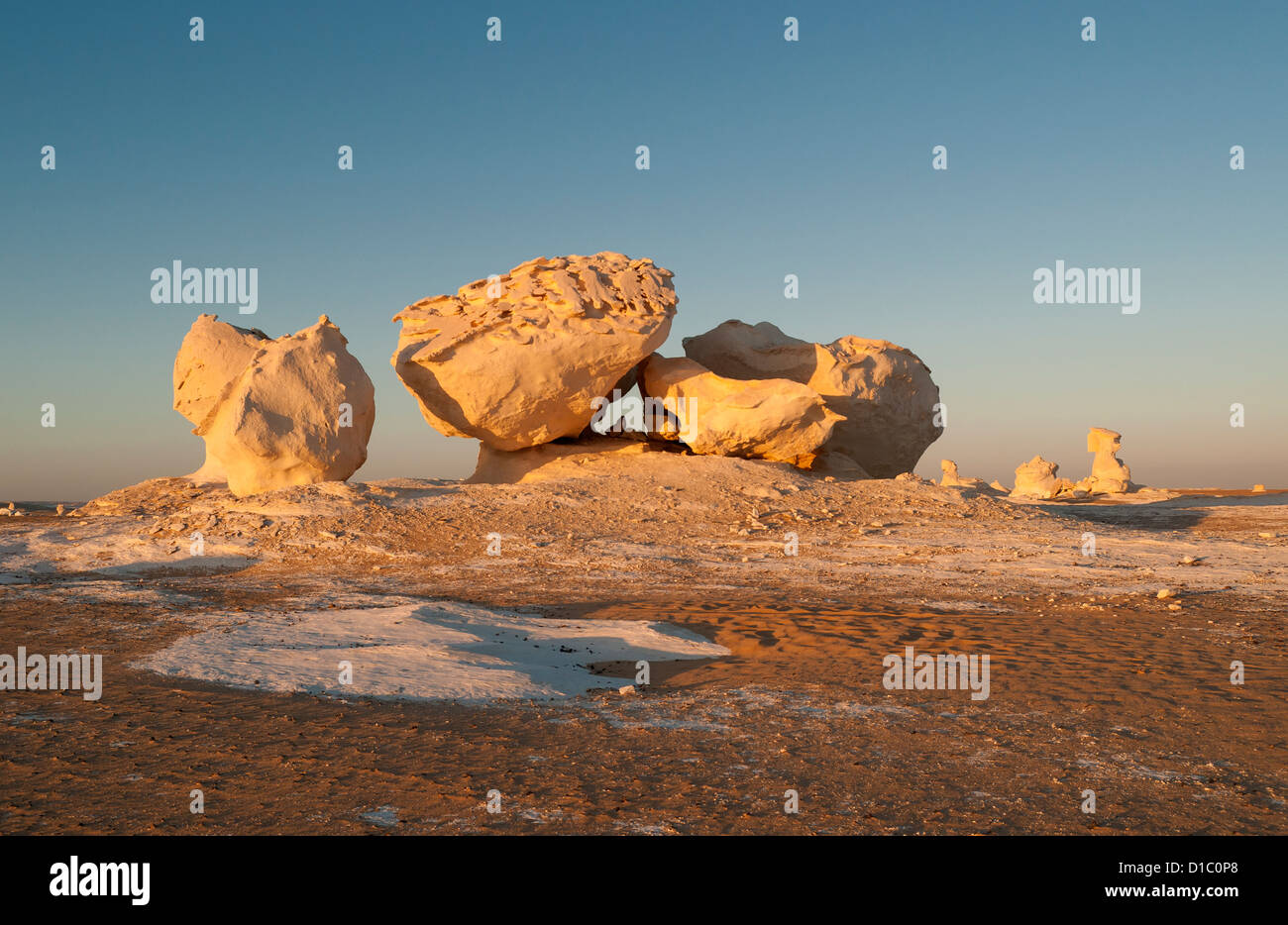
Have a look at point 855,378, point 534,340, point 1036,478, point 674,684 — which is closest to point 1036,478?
point 1036,478

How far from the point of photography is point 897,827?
3.56m

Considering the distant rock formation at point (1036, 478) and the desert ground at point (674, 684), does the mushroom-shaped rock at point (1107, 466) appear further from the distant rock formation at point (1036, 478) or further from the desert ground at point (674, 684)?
the desert ground at point (674, 684)

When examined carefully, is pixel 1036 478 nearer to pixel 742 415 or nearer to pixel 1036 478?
pixel 1036 478

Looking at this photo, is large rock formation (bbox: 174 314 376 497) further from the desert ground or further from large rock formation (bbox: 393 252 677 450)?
large rock formation (bbox: 393 252 677 450)

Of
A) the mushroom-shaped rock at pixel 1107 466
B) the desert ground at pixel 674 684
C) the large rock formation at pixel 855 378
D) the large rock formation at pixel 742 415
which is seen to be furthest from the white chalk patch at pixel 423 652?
the mushroom-shaped rock at pixel 1107 466

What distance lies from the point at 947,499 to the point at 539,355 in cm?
791

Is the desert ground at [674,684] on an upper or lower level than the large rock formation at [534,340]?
lower

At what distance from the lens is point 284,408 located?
1547 centimetres

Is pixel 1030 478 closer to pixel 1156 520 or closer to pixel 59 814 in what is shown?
pixel 1156 520

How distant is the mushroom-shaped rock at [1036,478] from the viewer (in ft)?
113

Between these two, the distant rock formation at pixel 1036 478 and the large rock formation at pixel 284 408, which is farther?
the distant rock formation at pixel 1036 478

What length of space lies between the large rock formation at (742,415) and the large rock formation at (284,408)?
19.5ft

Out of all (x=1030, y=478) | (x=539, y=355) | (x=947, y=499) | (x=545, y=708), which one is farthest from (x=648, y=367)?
(x=1030, y=478)

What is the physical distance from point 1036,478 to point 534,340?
25742 mm
